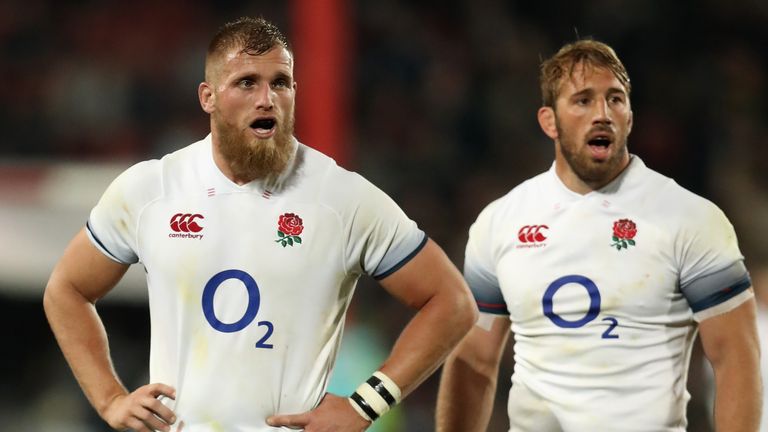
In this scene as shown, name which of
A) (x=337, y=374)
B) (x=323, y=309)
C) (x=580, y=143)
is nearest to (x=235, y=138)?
(x=323, y=309)

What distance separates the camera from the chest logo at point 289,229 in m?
3.73

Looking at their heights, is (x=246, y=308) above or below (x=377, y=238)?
below

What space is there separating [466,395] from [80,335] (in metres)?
1.29

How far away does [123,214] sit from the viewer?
150 inches

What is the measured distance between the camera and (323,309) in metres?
3.74

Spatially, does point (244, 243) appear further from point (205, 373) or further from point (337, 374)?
point (337, 374)

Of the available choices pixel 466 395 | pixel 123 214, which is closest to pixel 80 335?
pixel 123 214

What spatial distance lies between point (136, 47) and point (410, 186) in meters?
2.21

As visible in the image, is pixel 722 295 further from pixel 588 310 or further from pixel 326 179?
pixel 326 179

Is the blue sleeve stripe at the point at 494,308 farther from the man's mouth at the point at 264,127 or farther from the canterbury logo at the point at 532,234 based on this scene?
the man's mouth at the point at 264,127

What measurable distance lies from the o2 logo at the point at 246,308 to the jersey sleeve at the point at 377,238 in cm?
28

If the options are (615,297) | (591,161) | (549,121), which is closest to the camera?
(615,297)

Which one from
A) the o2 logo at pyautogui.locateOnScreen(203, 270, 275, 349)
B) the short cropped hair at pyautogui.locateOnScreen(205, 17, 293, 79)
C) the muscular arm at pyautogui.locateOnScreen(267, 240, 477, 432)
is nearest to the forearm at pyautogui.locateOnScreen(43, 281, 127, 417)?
the o2 logo at pyautogui.locateOnScreen(203, 270, 275, 349)

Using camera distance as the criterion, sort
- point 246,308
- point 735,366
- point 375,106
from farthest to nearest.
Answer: point 375,106
point 735,366
point 246,308
